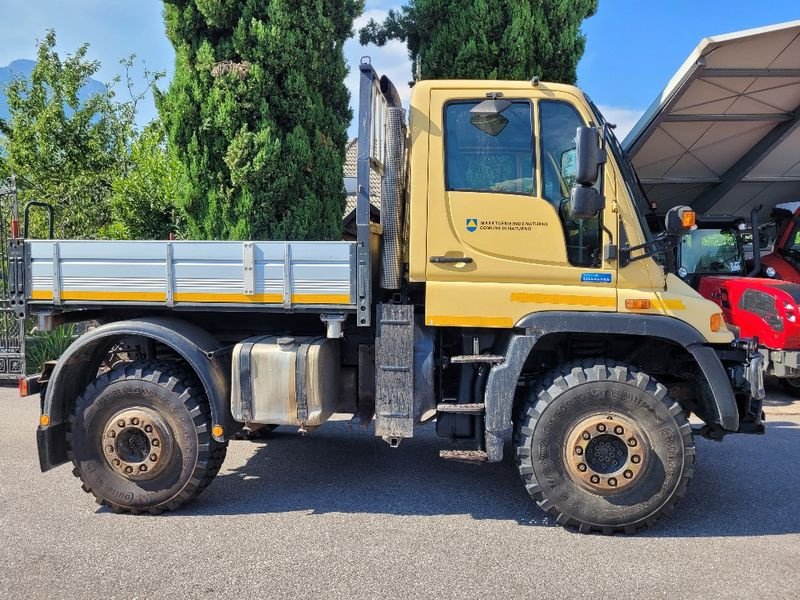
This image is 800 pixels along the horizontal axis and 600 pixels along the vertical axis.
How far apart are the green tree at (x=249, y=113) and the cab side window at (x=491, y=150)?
4246mm

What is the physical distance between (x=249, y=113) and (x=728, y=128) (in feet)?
29.4

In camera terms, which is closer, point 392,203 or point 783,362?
point 392,203

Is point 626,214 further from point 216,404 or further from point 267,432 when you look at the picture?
point 267,432

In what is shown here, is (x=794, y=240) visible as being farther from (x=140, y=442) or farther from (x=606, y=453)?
(x=140, y=442)

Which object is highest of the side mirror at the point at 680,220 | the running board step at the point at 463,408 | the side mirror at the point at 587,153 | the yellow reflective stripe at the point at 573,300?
the side mirror at the point at 587,153

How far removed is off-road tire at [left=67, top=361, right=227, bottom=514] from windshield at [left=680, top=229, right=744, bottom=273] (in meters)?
7.34

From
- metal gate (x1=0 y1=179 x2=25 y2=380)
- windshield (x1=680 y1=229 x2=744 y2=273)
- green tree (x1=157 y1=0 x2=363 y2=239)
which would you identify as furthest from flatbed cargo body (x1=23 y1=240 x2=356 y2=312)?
windshield (x1=680 y1=229 x2=744 y2=273)

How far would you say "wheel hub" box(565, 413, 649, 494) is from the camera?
12.6 feet

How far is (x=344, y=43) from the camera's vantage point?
859 centimetres

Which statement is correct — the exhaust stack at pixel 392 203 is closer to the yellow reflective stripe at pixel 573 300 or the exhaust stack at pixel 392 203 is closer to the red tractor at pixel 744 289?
the yellow reflective stripe at pixel 573 300

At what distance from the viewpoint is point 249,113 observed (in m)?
7.86

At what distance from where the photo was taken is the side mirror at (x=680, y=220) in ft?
12.5

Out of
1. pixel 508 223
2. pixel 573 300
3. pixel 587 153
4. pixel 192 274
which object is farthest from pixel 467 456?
pixel 192 274

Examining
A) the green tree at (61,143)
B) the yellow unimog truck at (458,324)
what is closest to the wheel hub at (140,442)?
the yellow unimog truck at (458,324)
